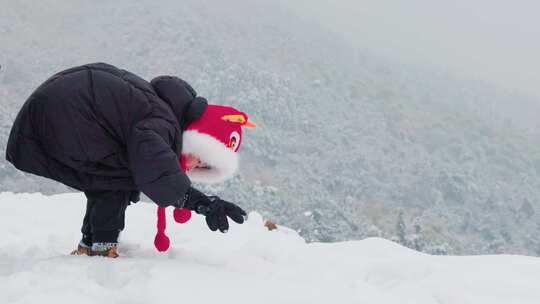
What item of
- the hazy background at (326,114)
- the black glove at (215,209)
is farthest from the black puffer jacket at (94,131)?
the hazy background at (326,114)

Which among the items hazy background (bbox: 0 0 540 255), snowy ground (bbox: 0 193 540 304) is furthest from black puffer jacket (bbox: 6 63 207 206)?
hazy background (bbox: 0 0 540 255)

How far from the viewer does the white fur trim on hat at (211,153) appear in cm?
250

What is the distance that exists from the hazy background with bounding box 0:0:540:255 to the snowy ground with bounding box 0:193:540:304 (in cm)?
874

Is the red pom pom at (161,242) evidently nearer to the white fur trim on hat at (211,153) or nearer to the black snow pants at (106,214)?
the black snow pants at (106,214)

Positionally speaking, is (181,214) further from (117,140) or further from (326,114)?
(326,114)

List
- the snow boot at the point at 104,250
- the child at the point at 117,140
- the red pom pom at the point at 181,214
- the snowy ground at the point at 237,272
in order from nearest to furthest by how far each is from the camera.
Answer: the snowy ground at the point at 237,272, the child at the point at 117,140, the snow boot at the point at 104,250, the red pom pom at the point at 181,214

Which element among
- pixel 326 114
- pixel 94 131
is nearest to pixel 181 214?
pixel 94 131

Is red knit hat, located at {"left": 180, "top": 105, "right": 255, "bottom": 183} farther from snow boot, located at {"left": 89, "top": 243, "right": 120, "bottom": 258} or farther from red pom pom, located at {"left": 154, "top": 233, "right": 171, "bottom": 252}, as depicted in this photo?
snow boot, located at {"left": 89, "top": 243, "right": 120, "bottom": 258}

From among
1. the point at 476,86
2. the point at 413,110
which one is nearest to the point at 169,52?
the point at 413,110

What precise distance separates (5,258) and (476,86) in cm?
→ 2876

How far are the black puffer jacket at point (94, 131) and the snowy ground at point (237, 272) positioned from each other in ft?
1.22

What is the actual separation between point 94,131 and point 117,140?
104 millimetres

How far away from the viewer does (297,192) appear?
15.8 meters

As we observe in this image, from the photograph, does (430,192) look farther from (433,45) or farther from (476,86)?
(433,45)
